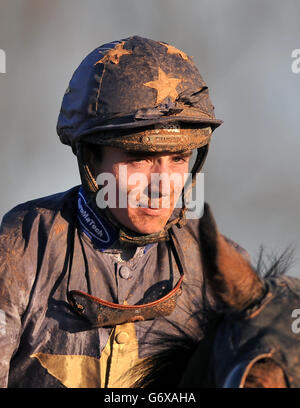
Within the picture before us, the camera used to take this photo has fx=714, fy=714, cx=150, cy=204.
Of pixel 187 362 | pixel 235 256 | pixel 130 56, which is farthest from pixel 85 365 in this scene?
pixel 130 56

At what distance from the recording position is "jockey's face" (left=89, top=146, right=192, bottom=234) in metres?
2.92

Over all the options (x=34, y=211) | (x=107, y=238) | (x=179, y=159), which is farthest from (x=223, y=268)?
(x=34, y=211)

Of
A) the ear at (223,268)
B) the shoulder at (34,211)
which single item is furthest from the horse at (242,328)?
the shoulder at (34,211)

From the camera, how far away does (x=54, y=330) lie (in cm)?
305

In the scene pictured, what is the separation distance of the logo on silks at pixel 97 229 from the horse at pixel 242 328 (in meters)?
Answer: 0.67

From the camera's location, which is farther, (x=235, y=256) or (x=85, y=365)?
(x=85, y=365)

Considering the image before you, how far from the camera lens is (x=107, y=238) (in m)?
3.16

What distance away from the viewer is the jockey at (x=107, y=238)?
9.51ft

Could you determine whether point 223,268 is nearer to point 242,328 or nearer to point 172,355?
point 242,328

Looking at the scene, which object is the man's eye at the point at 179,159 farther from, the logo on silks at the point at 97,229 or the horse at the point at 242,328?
the horse at the point at 242,328

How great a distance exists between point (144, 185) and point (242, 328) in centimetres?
77
